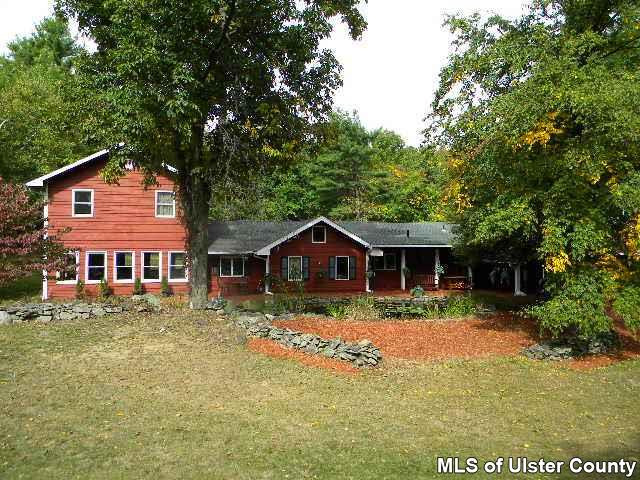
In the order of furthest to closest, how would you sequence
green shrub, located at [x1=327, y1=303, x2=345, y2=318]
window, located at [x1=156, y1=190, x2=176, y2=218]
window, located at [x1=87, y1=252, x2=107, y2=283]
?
window, located at [x1=156, y1=190, x2=176, y2=218], window, located at [x1=87, y1=252, x2=107, y2=283], green shrub, located at [x1=327, y1=303, x2=345, y2=318]

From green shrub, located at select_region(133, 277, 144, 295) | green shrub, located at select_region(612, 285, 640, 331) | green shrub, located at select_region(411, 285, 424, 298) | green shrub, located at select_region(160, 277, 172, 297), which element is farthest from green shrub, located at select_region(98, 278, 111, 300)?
green shrub, located at select_region(612, 285, 640, 331)

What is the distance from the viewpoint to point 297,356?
13289mm

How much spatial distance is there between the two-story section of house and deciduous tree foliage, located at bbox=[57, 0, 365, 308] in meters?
8.39

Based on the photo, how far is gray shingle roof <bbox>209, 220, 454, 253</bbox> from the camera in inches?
1144

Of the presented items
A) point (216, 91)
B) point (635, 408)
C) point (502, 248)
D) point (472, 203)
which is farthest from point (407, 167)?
point (635, 408)

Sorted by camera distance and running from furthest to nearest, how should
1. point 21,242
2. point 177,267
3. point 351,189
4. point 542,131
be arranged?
point 351,189, point 177,267, point 21,242, point 542,131

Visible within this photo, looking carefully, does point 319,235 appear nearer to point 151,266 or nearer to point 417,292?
point 417,292

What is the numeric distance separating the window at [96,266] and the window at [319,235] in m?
11.6

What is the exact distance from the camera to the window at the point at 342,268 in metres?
30.6

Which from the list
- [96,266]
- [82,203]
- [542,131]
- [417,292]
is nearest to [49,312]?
[96,266]

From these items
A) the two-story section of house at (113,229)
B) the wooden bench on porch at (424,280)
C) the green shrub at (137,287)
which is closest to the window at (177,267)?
the two-story section of house at (113,229)

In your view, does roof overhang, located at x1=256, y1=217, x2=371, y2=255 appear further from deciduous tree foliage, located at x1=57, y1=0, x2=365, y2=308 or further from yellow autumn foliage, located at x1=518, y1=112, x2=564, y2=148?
yellow autumn foliage, located at x1=518, y1=112, x2=564, y2=148

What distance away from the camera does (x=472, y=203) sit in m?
18.8

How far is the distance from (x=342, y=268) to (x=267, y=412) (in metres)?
21.4
